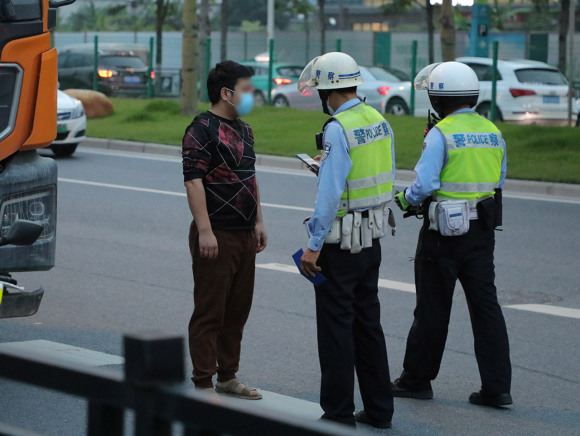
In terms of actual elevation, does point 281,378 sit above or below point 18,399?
below

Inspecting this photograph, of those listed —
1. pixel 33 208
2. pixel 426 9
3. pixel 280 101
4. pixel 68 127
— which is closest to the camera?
pixel 33 208

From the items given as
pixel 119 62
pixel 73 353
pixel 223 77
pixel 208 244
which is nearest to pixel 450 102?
pixel 223 77

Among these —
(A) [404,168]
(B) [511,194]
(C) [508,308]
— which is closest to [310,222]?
(C) [508,308]

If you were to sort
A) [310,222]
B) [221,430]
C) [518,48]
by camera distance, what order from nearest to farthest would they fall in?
[221,430] < [310,222] < [518,48]

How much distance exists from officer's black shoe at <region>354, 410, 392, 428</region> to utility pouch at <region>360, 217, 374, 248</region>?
2.77 ft

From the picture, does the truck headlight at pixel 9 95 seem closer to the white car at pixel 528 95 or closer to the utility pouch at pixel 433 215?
the utility pouch at pixel 433 215

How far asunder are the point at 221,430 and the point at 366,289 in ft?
10.9

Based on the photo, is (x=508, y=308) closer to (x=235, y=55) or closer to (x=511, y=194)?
(x=511, y=194)

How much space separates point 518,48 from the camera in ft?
89.4

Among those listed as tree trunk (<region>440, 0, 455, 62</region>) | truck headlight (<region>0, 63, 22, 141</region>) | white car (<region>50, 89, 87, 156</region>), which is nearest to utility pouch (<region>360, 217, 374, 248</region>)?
truck headlight (<region>0, 63, 22, 141</region>)

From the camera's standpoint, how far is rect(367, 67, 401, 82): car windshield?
24.5 metres

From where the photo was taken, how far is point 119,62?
29.3m

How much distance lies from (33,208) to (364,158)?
6.43 ft

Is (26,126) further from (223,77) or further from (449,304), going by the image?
(449,304)
